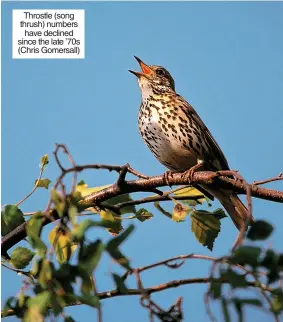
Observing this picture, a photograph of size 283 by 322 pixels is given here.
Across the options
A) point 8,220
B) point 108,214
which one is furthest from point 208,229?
point 8,220

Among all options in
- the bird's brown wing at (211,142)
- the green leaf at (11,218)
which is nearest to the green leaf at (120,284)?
the green leaf at (11,218)

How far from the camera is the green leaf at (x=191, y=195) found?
10.9 feet

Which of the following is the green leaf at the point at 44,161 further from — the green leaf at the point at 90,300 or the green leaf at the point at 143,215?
the green leaf at the point at 90,300

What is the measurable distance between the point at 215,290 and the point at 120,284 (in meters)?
0.34

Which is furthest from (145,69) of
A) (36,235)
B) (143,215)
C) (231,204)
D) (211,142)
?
(36,235)

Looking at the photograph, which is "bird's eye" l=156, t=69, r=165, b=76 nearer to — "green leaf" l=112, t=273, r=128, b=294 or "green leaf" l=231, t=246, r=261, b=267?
"green leaf" l=112, t=273, r=128, b=294

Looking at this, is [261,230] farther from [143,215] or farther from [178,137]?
[178,137]

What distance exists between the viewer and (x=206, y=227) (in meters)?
3.19

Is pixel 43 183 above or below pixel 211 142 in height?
below

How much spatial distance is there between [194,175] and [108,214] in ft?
1.84

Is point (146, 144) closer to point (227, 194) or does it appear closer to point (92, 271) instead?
point (227, 194)

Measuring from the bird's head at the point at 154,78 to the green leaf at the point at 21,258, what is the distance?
348cm

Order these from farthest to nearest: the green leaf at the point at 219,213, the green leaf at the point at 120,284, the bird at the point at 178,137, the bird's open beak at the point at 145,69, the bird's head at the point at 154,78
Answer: the bird's open beak at the point at 145,69 < the bird's head at the point at 154,78 < the bird at the point at 178,137 < the green leaf at the point at 219,213 < the green leaf at the point at 120,284

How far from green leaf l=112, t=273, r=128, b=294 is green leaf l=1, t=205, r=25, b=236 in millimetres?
900
